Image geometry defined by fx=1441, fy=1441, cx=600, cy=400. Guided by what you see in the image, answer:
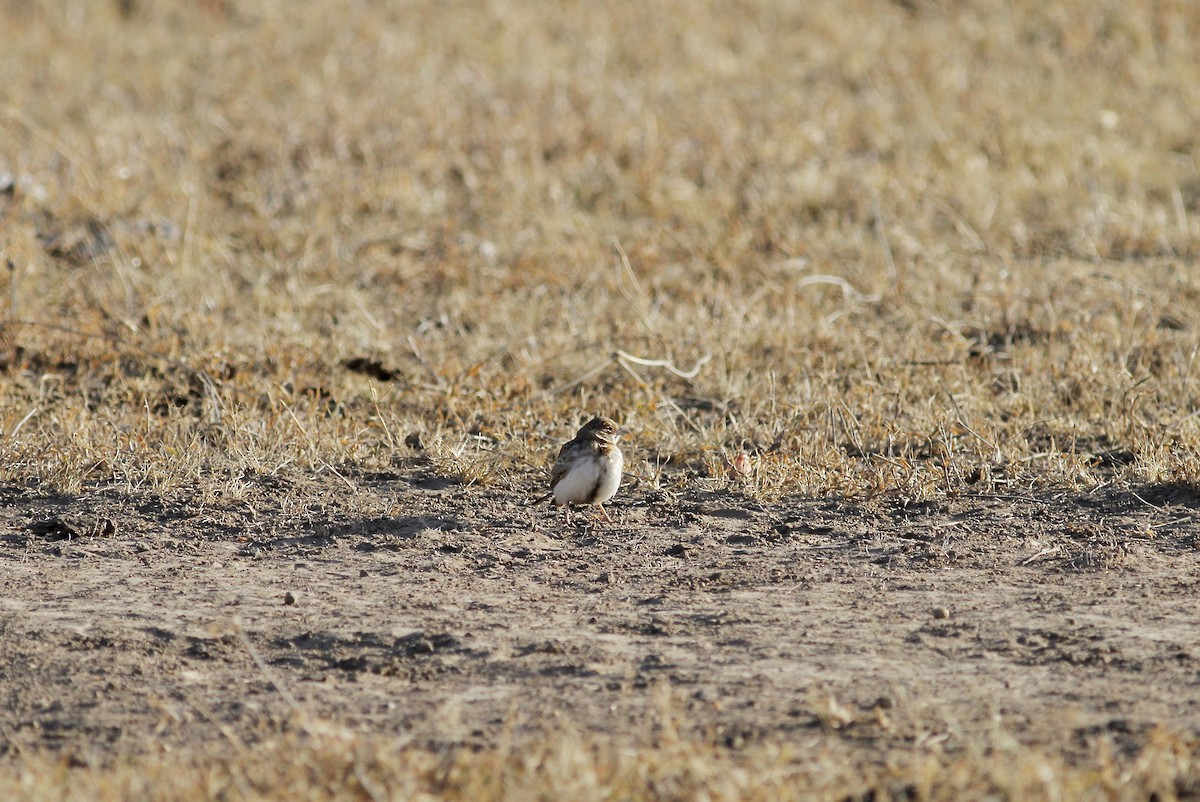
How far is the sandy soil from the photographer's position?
426 centimetres

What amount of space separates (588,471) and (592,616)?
929 millimetres

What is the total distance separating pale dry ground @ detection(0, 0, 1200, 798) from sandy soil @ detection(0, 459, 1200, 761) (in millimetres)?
43

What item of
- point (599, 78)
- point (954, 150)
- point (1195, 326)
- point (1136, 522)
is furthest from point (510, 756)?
point (599, 78)

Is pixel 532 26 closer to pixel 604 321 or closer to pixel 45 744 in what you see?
pixel 604 321

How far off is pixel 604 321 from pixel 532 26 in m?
7.08

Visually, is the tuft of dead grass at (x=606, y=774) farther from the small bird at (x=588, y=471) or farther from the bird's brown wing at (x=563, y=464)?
the bird's brown wing at (x=563, y=464)

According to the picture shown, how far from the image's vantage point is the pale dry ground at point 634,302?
224 inches

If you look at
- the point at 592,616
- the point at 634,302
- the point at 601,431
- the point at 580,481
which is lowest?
the point at 592,616

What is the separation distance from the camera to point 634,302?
8.91m

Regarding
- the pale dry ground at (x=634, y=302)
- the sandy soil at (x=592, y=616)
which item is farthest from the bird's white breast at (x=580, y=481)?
the pale dry ground at (x=634, y=302)

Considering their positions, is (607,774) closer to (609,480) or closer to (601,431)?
(609,480)

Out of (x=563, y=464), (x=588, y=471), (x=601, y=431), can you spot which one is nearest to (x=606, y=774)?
(x=588, y=471)

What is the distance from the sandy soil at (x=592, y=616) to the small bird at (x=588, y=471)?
6.7 inches

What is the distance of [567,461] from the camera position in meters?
6.06
